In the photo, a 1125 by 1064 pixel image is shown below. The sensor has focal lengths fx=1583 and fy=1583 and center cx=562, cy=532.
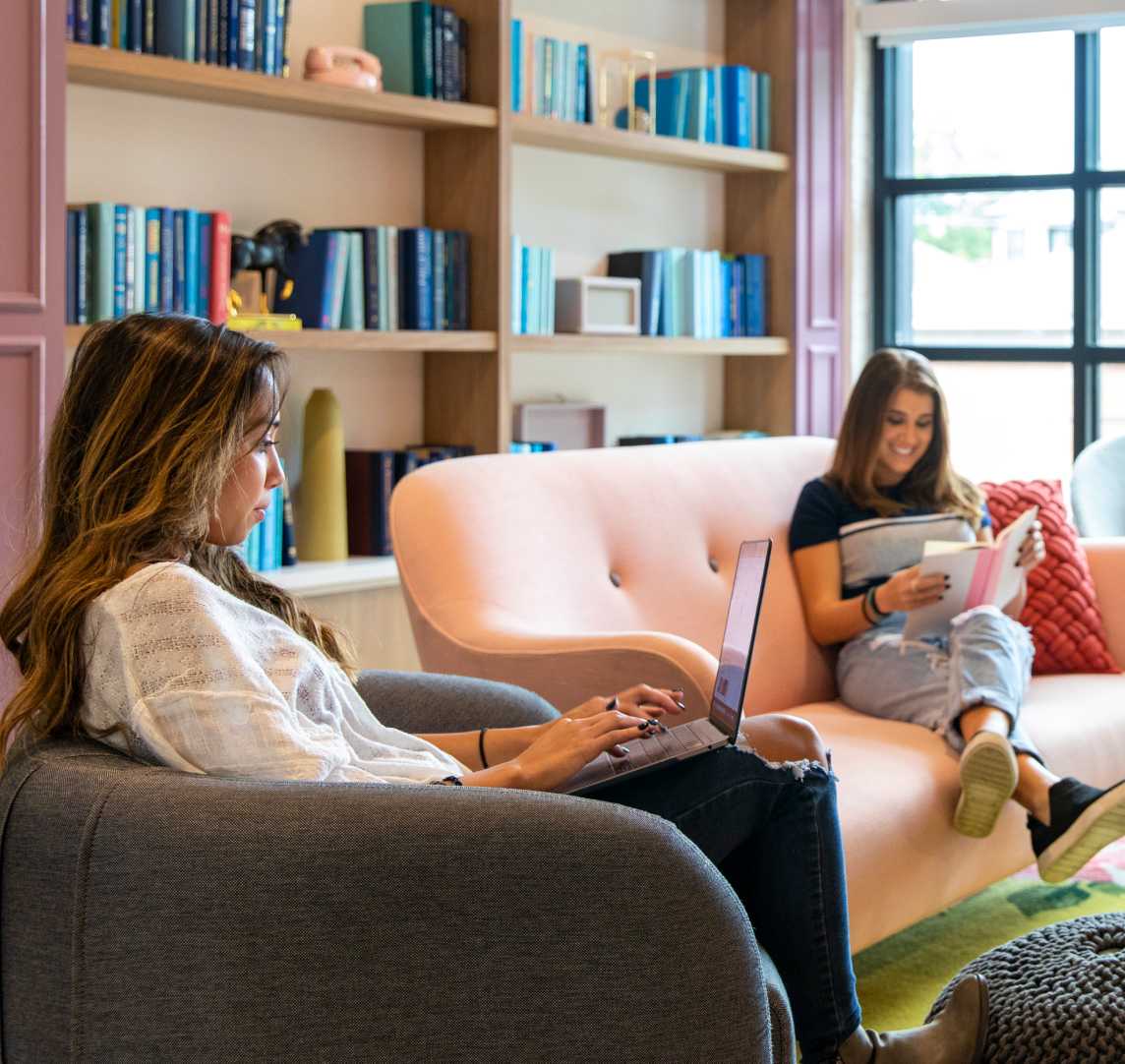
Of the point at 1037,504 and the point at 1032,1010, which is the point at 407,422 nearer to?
the point at 1037,504

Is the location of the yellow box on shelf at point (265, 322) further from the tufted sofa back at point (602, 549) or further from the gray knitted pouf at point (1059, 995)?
the gray knitted pouf at point (1059, 995)

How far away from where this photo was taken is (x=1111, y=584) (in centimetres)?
335

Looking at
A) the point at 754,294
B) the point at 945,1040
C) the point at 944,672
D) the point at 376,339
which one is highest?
the point at 754,294

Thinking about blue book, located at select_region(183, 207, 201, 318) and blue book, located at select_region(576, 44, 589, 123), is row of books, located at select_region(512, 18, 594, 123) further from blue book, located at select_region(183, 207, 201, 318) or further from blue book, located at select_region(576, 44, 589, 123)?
blue book, located at select_region(183, 207, 201, 318)

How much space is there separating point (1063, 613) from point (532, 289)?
5.43 ft

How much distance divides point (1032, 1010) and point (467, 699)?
774 mm

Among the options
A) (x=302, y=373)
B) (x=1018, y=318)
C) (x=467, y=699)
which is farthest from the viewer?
(x=1018, y=318)

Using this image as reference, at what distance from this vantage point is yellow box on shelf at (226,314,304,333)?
337 cm

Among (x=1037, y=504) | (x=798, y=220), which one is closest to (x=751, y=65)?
(x=798, y=220)

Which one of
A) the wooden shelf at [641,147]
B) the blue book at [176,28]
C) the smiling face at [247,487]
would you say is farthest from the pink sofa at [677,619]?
Answer: the wooden shelf at [641,147]

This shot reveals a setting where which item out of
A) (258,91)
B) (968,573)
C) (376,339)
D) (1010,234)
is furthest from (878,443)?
(1010,234)

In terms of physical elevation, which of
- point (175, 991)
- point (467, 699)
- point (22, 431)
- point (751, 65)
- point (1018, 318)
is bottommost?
point (175, 991)

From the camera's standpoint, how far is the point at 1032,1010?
1.73m

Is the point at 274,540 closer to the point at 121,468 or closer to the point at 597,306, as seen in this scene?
the point at 597,306
